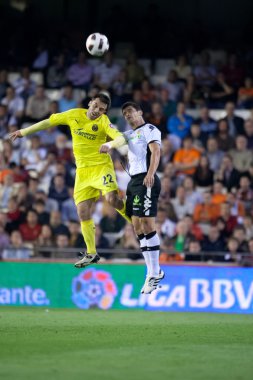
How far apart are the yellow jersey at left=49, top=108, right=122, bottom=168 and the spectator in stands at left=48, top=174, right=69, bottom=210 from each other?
666cm

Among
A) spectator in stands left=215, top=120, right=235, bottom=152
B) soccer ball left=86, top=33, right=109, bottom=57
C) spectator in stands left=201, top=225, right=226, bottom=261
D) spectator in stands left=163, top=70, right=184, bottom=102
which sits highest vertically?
spectator in stands left=163, top=70, right=184, bottom=102

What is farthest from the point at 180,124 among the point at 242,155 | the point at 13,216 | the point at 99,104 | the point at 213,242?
the point at 99,104

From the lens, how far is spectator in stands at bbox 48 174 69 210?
21469mm

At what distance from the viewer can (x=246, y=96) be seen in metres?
23.5

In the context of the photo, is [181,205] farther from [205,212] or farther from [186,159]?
[186,159]

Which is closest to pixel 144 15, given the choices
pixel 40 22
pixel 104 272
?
pixel 40 22

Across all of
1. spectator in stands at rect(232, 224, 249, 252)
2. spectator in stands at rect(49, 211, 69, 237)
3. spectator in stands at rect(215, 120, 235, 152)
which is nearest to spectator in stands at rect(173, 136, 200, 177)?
spectator in stands at rect(215, 120, 235, 152)

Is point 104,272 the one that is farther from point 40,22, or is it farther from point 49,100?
point 40,22

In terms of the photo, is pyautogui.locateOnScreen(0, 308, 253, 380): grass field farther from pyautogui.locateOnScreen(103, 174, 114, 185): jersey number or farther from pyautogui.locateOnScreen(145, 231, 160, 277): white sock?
pyautogui.locateOnScreen(103, 174, 114, 185): jersey number

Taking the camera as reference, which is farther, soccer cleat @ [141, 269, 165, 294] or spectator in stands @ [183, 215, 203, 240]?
spectator in stands @ [183, 215, 203, 240]

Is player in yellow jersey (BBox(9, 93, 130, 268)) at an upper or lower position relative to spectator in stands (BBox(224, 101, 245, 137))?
lower

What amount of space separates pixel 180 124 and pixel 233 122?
1239 millimetres

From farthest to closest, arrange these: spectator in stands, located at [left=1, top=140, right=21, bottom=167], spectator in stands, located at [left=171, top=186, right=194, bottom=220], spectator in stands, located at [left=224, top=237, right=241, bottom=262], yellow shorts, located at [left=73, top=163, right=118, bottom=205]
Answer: spectator in stands, located at [left=1, top=140, right=21, bottom=167] < spectator in stands, located at [left=171, top=186, right=194, bottom=220] < spectator in stands, located at [left=224, top=237, right=241, bottom=262] < yellow shorts, located at [left=73, top=163, right=118, bottom=205]

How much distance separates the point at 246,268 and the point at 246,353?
790 cm
